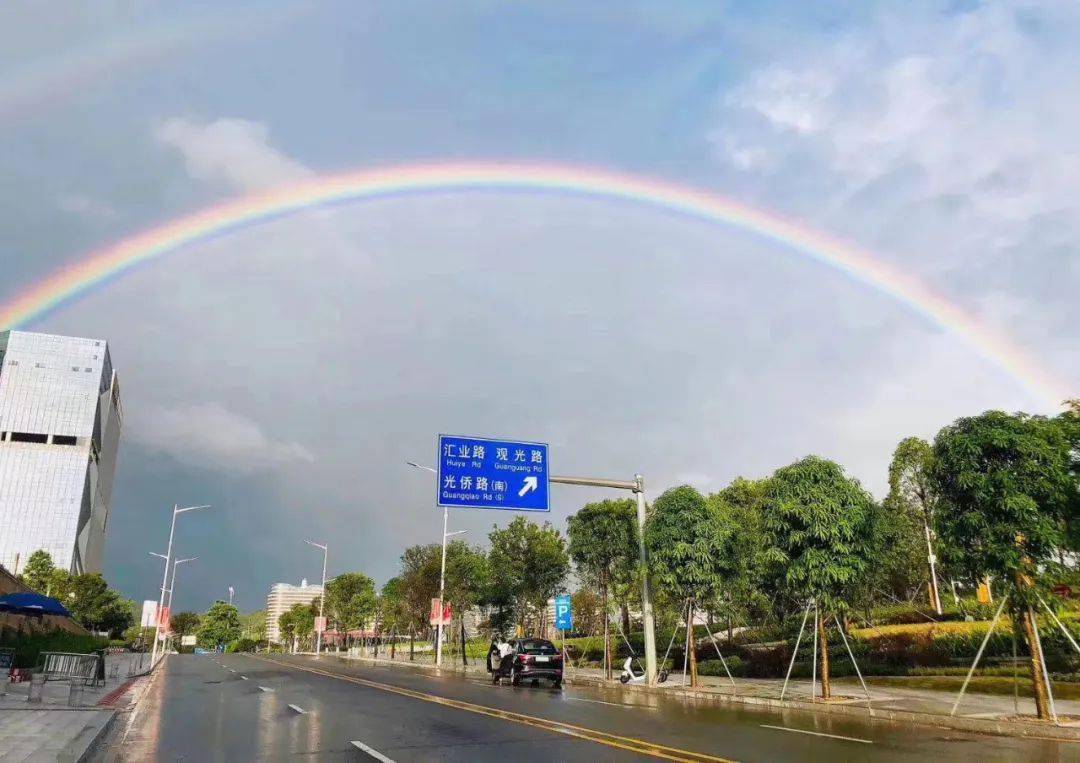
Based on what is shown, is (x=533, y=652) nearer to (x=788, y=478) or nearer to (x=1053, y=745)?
(x=788, y=478)

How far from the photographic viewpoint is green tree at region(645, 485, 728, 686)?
2439 centimetres

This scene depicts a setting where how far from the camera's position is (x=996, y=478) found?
1453cm

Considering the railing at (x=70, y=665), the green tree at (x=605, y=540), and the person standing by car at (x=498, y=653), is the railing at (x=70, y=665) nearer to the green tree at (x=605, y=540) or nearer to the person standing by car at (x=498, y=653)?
the person standing by car at (x=498, y=653)

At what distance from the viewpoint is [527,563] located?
4338 cm

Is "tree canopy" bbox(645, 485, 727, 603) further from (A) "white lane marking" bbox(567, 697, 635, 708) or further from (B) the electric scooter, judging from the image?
(A) "white lane marking" bbox(567, 697, 635, 708)

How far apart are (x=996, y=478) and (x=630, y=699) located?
11.7 metres

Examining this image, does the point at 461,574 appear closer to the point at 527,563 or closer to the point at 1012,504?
the point at 527,563

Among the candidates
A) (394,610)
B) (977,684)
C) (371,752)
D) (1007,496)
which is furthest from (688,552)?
(394,610)

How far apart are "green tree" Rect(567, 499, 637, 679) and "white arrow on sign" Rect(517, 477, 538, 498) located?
6738 mm

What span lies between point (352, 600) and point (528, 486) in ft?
207

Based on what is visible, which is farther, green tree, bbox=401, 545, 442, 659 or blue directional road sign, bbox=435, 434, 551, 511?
green tree, bbox=401, 545, 442, 659

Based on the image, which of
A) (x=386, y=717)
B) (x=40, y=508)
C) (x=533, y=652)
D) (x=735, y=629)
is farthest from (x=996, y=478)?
(x=40, y=508)

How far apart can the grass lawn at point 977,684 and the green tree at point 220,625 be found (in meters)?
151

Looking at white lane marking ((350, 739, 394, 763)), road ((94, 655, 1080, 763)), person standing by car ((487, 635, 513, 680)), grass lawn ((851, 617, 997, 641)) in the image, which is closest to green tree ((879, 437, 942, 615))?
A: grass lawn ((851, 617, 997, 641))
